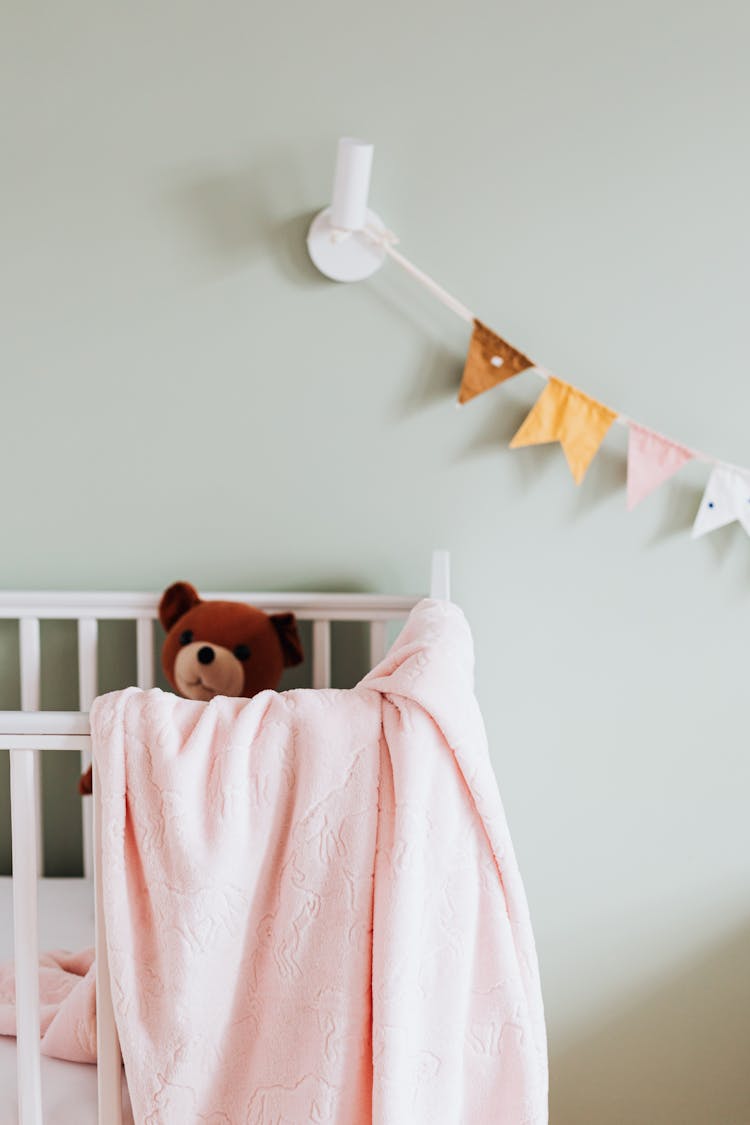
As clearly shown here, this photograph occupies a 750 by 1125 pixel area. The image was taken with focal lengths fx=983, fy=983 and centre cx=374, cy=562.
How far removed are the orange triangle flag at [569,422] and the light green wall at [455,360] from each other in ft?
0.16

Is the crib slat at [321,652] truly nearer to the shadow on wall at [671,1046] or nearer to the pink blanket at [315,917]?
the pink blanket at [315,917]

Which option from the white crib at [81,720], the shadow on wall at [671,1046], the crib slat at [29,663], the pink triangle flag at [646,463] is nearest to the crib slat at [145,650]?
the white crib at [81,720]

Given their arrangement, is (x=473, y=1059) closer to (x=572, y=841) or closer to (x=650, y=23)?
(x=572, y=841)

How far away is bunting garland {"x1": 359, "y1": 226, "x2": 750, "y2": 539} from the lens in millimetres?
1465

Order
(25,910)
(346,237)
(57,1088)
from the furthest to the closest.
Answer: (346,237) → (57,1088) → (25,910)

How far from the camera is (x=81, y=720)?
0.87 m

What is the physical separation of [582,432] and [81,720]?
2.97 ft

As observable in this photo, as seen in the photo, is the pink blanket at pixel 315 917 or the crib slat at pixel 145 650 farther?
the crib slat at pixel 145 650

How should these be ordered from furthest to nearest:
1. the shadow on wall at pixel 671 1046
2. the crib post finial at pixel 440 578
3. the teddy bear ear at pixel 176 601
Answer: the shadow on wall at pixel 671 1046 < the teddy bear ear at pixel 176 601 < the crib post finial at pixel 440 578

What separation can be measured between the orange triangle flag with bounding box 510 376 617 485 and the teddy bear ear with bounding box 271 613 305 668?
430 mm

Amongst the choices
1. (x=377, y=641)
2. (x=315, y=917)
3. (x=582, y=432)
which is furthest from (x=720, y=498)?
(x=315, y=917)

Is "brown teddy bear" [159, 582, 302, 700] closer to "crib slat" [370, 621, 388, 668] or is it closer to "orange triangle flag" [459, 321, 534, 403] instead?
"crib slat" [370, 621, 388, 668]

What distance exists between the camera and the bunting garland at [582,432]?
1.46 m

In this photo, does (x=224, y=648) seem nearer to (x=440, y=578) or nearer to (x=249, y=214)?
(x=440, y=578)
